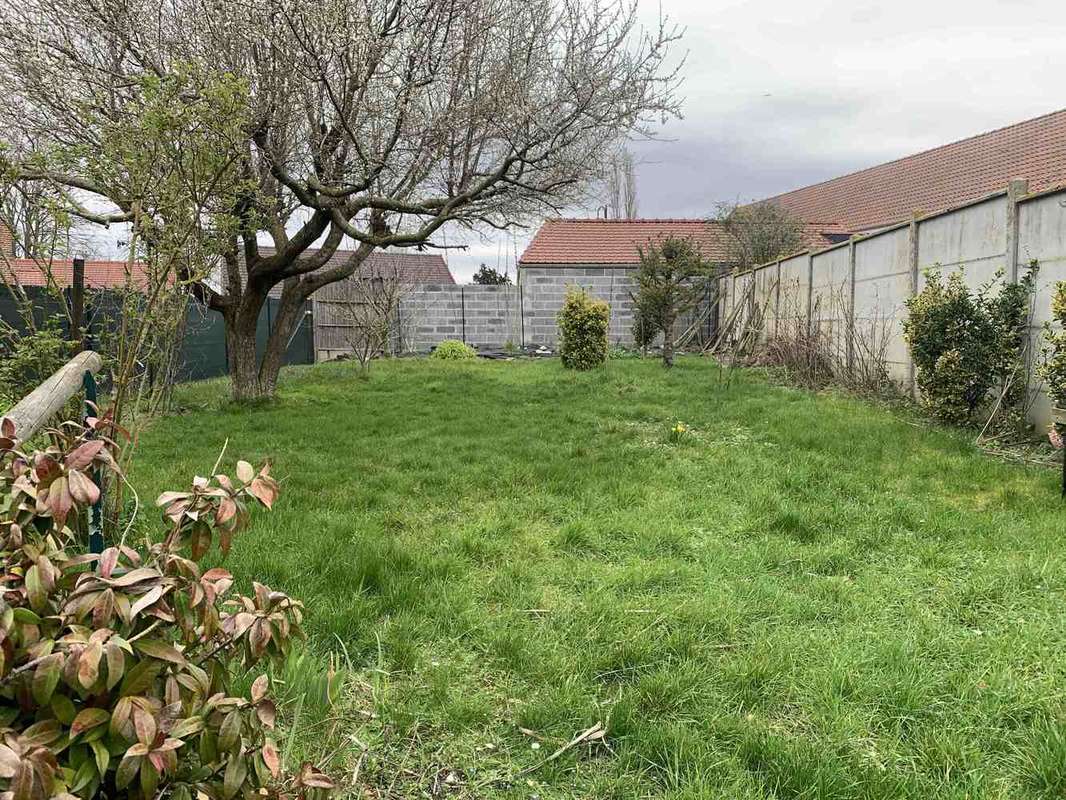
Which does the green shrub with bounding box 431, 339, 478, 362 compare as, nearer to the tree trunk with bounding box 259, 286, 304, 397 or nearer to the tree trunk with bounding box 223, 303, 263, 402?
the tree trunk with bounding box 259, 286, 304, 397

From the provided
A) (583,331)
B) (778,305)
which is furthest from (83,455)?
(778,305)

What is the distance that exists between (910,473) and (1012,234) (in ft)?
8.33

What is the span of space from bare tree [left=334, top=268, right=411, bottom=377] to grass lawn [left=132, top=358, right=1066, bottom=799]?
6.60 meters

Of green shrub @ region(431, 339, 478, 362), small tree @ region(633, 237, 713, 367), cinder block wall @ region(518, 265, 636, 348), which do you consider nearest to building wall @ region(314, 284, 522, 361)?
cinder block wall @ region(518, 265, 636, 348)

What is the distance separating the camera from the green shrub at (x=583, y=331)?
11961 millimetres

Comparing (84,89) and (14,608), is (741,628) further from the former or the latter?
(84,89)

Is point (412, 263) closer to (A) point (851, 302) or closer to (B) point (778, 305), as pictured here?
(B) point (778, 305)

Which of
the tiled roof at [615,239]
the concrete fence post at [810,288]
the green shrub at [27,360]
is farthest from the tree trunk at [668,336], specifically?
the green shrub at [27,360]

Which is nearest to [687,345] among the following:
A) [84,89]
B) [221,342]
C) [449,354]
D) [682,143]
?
[449,354]

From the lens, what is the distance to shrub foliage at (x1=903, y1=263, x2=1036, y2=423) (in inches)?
213

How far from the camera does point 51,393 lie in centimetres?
176

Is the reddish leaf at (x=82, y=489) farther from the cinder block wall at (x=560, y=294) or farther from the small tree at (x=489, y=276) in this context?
the small tree at (x=489, y=276)

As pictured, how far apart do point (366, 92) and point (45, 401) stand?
504 cm

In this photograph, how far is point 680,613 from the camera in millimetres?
2660
